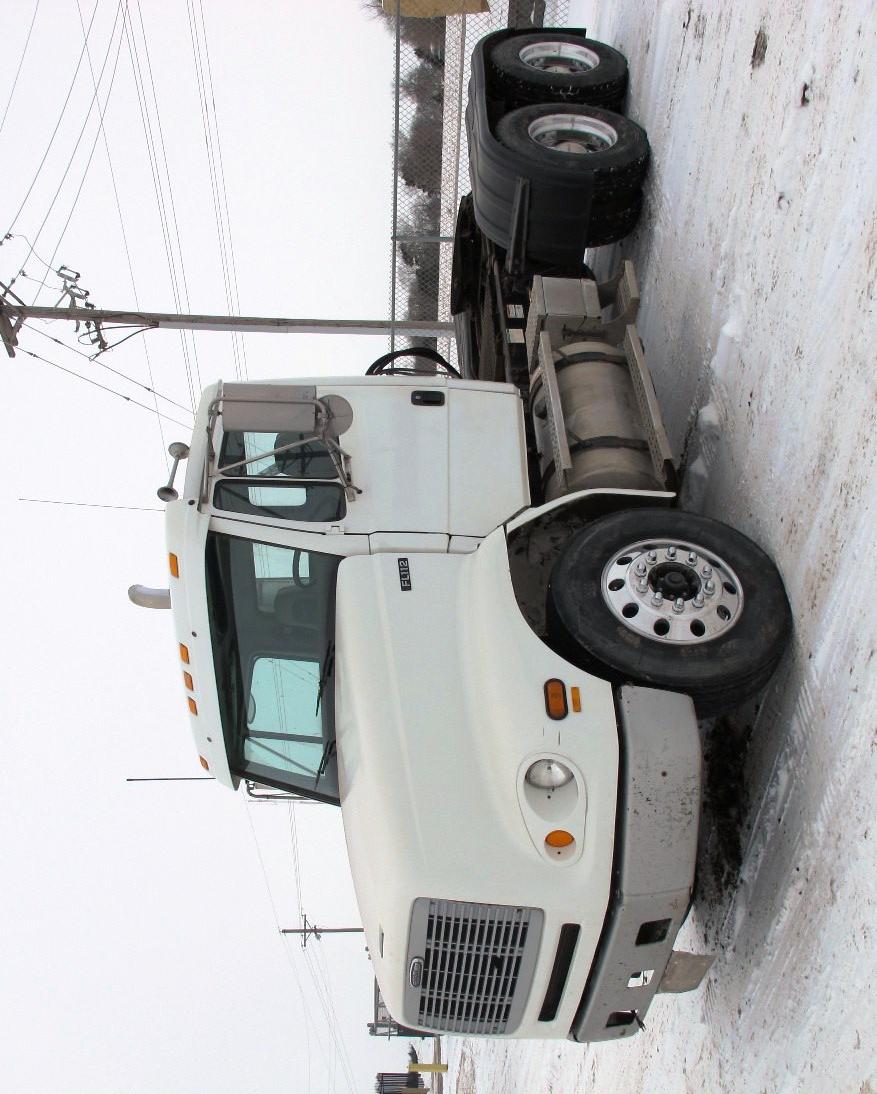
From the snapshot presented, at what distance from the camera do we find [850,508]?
11.3 ft

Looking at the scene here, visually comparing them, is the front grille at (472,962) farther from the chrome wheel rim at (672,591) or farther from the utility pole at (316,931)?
the utility pole at (316,931)

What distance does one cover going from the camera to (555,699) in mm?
3650

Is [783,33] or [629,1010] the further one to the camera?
[783,33]

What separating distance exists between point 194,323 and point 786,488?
6.42 metres

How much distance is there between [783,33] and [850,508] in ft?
7.18

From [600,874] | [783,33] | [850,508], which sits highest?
[783,33]

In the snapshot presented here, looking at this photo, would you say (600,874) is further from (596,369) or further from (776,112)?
(776,112)

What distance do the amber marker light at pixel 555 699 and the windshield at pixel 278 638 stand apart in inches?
40.6

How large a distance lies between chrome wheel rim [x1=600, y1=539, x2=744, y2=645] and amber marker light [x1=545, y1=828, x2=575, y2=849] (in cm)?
79

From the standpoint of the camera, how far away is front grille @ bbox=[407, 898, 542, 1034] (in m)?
3.41

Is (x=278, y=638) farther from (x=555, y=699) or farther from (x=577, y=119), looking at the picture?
(x=577, y=119)

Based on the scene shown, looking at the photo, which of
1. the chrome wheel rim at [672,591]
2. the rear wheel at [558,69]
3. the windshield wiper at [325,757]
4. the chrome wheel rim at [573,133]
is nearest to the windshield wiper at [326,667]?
the windshield wiper at [325,757]

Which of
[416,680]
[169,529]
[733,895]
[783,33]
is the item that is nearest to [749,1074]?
[733,895]

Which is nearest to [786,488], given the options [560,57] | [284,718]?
[284,718]
